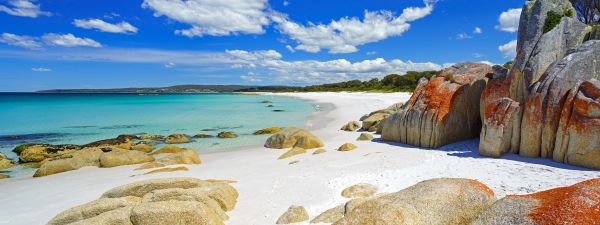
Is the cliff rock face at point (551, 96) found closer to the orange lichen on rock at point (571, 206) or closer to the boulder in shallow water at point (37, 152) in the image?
the orange lichen on rock at point (571, 206)

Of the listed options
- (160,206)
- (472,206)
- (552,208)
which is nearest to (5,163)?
(160,206)

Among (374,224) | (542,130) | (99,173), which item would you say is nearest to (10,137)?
(99,173)

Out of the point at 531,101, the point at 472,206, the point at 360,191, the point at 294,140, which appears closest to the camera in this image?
the point at 472,206

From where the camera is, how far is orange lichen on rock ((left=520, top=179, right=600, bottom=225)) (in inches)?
171

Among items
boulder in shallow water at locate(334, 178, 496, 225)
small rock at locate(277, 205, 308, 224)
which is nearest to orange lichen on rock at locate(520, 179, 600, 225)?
boulder in shallow water at locate(334, 178, 496, 225)

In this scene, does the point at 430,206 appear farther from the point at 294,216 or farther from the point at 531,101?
the point at 531,101

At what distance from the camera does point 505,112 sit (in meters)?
12.2

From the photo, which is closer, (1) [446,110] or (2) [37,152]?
(1) [446,110]

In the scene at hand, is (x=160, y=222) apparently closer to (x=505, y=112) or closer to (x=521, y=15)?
(x=505, y=112)

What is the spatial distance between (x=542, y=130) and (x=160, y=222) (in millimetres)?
11326

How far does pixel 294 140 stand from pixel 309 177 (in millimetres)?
6785

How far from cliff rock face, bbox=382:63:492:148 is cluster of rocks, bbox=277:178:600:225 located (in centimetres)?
880

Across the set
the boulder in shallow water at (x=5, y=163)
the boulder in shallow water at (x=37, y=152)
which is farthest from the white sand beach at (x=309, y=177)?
the boulder in shallow water at (x=37, y=152)

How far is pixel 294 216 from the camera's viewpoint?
26.2ft
